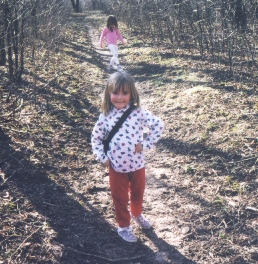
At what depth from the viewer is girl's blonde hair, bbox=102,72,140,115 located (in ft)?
10.0

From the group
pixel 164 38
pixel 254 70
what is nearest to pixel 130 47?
pixel 164 38

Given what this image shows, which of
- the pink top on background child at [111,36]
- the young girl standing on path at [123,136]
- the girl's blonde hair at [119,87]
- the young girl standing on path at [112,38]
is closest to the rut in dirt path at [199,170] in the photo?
the young girl standing on path at [123,136]

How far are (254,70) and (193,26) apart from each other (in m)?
4.04

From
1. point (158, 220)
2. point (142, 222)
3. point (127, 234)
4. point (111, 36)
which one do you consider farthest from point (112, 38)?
point (127, 234)

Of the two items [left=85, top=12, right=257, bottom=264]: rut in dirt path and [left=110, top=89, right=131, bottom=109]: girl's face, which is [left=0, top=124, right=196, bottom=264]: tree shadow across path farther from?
[left=110, top=89, right=131, bottom=109]: girl's face

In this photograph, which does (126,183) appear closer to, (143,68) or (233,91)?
(233,91)


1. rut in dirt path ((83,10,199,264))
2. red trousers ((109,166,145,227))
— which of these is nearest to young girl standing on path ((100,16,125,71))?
rut in dirt path ((83,10,199,264))

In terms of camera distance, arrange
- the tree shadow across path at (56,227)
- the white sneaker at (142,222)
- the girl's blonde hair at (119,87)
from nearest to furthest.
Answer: the girl's blonde hair at (119,87) < the tree shadow across path at (56,227) < the white sneaker at (142,222)

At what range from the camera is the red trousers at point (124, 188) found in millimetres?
3244

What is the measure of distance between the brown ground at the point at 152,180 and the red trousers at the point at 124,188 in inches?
12.1

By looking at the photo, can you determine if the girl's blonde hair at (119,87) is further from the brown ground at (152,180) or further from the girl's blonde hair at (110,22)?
the girl's blonde hair at (110,22)

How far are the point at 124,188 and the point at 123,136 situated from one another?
521 mm

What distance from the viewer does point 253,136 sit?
5020mm

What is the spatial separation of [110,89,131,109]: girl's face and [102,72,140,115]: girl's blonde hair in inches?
1.1
